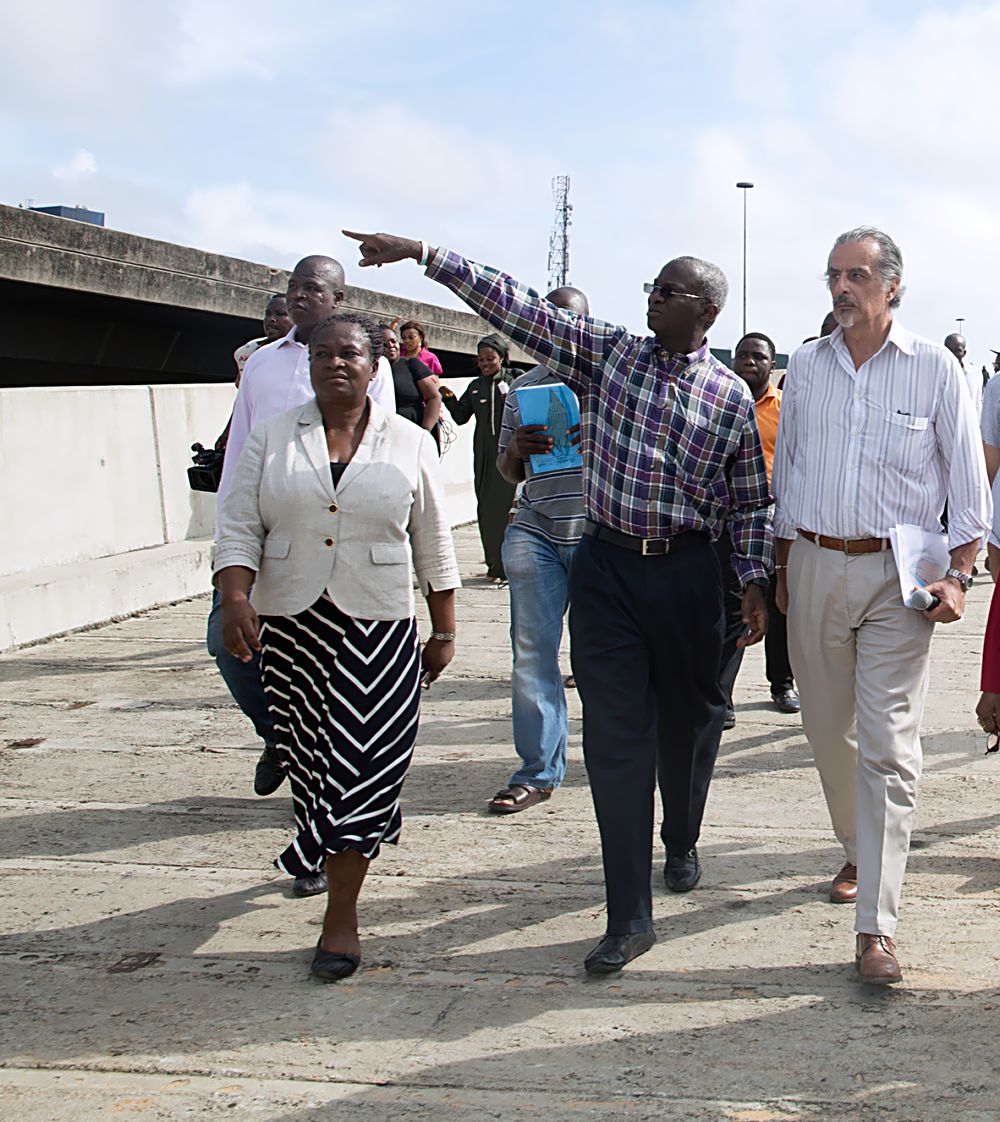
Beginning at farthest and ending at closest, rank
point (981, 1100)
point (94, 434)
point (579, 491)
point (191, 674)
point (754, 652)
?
point (94, 434) → point (754, 652) → point (191, 674) → point (579, 491) → point (981, 1100)

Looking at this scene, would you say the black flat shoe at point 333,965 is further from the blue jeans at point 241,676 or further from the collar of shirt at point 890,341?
→ the collar of shirt at point 890,341

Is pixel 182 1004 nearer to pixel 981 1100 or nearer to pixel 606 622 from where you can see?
pixel 606 622

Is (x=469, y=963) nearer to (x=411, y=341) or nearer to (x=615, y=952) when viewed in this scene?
(x=615, y=952)

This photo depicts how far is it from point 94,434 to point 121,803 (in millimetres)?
5440

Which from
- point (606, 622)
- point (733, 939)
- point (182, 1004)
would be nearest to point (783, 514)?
point (606, 622)

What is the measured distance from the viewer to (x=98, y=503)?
37.4 feet

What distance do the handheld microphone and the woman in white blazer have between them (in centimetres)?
146

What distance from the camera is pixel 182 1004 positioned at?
170 inches

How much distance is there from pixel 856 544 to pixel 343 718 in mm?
1591

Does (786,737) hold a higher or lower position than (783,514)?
lower

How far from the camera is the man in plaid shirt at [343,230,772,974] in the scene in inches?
185

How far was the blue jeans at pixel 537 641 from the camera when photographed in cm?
625

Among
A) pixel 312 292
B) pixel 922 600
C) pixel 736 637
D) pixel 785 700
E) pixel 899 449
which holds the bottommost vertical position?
pixel 785 700

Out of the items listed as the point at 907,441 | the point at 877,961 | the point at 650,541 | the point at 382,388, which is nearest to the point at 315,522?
the point at 382,388
